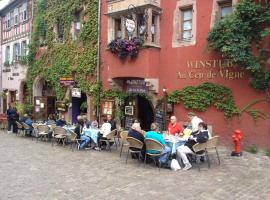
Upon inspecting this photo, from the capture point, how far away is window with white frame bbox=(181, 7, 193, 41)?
1355 cm

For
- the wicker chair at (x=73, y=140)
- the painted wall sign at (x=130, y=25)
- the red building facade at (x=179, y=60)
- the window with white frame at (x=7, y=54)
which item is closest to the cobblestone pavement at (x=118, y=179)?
the wicker chair at (x=73, y=140)

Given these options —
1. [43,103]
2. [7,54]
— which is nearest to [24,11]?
[7,54]

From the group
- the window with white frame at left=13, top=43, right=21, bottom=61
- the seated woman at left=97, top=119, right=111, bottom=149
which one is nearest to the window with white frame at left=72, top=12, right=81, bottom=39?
the seated woman at left=97, top=119, right=111, bottom=149

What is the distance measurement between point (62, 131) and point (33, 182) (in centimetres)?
548

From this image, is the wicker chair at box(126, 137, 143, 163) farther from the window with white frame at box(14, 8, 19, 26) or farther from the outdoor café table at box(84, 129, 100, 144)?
the window with white frame at box(14, 8, 19, 26)

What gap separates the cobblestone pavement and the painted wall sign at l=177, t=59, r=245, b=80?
275 cm

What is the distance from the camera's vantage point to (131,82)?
1598cm

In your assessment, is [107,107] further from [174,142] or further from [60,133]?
[174,142]

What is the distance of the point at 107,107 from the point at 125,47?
3.40 metres

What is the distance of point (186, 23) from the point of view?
45.1ft

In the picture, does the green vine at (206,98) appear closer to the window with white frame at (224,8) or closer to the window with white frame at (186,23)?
the window with white frame at (186,23)

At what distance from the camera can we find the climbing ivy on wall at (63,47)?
1769 cm

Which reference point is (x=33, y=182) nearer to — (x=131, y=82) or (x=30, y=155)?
(x=30, y=155)

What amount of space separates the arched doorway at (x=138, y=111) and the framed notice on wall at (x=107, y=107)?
642 millimetres
